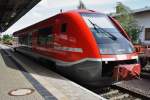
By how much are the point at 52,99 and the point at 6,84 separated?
2837mm

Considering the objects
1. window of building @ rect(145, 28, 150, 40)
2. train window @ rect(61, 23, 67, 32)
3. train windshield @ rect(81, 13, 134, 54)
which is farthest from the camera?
window of building @ rect(145, 28, 150, 40)

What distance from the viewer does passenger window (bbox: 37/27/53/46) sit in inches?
496

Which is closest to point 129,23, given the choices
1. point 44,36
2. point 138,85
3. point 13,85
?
point 44,36

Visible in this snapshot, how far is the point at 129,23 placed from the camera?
2689cm

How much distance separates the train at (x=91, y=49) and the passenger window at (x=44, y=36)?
2.80 ft

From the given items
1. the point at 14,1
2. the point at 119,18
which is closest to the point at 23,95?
the point at 119,18

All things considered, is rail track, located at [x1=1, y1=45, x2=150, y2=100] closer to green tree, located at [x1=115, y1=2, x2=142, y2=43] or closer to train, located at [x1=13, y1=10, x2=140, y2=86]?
train, located at [x1=13, y1=10, x2=140, y2=86]

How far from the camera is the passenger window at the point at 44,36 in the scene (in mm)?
12586

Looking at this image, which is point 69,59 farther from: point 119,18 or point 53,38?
point 119,18

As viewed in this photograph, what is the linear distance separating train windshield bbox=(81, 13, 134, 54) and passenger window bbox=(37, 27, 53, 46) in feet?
7.98

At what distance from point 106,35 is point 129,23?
1737 cm

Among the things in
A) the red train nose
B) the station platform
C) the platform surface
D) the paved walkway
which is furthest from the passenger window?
the red train nose

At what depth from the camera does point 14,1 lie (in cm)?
3108

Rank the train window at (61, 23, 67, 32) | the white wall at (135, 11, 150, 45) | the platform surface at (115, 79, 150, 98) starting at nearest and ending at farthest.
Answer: the train window at (61, 23, 67, 32) < the platform surface at (115, 79, 150, 98) < the white wall at (135, 11, 150, 45)
